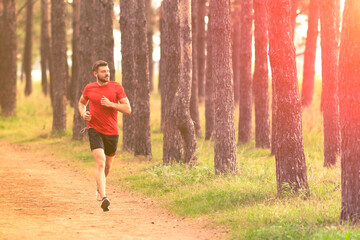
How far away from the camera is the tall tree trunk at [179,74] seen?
15102 mm

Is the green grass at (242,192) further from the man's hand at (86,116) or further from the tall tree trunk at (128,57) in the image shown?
the man's hand at (86,116)

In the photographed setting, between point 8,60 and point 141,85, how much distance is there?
1468 cm

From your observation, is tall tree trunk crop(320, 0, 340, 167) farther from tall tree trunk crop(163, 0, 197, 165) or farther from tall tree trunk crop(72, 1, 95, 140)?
tall tree trunk crop(72, 1, 95, 140)

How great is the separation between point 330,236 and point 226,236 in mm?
1922

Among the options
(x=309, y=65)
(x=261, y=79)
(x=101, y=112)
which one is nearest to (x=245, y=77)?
(x=261, y=79)

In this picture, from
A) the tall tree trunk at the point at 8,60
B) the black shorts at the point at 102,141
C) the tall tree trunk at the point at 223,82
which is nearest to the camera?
the black shorts at the point at 102,141

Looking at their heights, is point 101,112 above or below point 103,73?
below

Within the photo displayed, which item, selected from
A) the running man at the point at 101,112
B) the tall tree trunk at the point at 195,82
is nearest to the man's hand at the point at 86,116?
the running man at the point at 101,112

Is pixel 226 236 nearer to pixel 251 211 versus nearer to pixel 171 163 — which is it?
pixel 251 211

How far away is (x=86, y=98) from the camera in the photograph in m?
11.0

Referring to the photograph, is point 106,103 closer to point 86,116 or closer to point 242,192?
point 86,116

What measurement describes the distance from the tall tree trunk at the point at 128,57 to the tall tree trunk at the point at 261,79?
3.93m

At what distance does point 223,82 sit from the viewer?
13.3m

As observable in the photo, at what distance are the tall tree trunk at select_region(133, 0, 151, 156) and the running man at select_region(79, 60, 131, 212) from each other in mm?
6588
